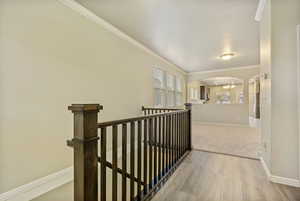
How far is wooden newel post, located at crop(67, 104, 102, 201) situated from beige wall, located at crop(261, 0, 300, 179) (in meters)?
2.29

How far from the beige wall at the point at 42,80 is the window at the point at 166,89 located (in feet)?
7.53

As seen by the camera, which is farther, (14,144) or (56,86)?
(56,86)

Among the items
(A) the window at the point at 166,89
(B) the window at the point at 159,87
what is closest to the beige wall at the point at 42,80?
(B) the window at the point at 159,87

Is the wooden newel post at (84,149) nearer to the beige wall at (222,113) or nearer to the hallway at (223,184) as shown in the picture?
the hallway at (223,184)

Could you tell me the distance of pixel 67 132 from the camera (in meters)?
2.27

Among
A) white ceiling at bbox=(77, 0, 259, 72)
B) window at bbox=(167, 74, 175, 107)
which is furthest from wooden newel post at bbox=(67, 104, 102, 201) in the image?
window at bbox=(167, 74, 175, 107)

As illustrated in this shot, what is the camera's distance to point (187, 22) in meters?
2.70

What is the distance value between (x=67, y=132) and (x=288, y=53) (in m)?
3.32

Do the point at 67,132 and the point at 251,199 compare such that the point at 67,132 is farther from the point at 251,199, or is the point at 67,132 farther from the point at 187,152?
the point at 251,199

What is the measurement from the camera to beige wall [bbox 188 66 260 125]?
6074mm

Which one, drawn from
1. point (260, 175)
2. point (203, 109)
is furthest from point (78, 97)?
point (203, 109)

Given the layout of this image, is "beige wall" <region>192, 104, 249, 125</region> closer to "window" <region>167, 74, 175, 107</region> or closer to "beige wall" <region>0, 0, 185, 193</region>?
"window" <region>167, 74, 175, 107</region>

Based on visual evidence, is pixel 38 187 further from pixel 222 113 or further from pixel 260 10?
pixel 222 113

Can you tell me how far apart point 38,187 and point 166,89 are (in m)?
4.50
